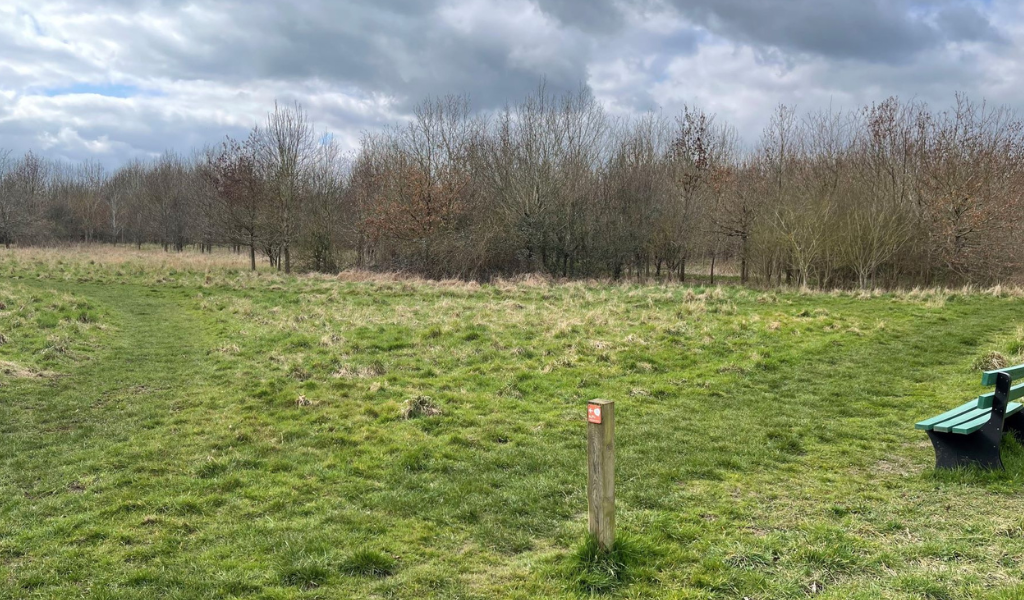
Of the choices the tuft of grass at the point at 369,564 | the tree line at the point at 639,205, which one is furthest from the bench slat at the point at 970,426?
the tree line at the point at 639,205

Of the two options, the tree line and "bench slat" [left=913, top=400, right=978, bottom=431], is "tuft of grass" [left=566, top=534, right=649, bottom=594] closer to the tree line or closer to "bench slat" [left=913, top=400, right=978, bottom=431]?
"bench slat" [left=913, top=400, right=978, bottom=431]

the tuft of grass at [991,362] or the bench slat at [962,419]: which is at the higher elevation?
the bench slat at [962,419]

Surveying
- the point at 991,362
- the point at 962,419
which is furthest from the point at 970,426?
the point at 991,362

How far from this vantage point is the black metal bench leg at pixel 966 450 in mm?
5598

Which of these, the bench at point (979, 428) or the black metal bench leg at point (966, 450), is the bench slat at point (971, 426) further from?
the black metal bench leg at point (966, 450)

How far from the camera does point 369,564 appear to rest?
14.4 ft

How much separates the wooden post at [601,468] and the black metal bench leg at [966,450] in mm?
3823

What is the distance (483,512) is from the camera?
5.38 m

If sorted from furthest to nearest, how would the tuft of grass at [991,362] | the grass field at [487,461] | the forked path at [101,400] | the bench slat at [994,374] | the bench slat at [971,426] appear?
1. the tuft of grass at [991,362]
2. the forked path at [101,400]
3. the bench slat at [994,374]
4. the bench slat at [971,426]
5. the grass field at [487,461]

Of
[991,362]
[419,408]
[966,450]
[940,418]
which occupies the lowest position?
[419,408]

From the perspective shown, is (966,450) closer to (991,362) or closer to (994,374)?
(994,374)

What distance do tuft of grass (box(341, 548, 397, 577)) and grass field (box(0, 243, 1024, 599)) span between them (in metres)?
0.03

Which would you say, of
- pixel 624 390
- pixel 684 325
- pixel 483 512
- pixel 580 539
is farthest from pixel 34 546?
pixel 684 325

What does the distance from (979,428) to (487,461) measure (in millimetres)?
4797
